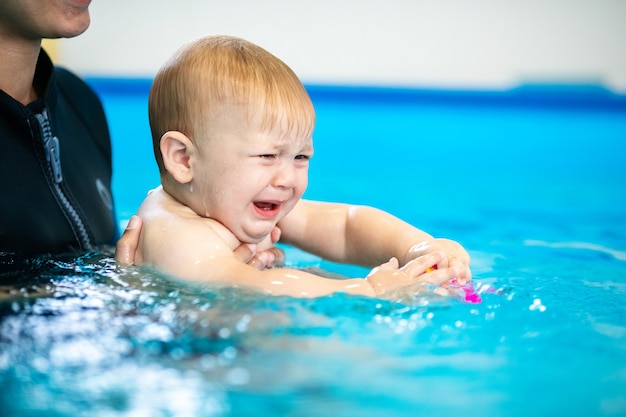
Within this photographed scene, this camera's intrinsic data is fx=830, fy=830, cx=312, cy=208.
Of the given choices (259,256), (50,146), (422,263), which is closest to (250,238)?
(259,256)

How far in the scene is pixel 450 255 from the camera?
1259 millimetres

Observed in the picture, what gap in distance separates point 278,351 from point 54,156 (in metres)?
0.61

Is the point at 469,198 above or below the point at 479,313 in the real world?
below

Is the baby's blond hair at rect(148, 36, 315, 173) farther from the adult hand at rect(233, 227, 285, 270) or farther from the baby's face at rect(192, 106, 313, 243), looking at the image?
the adult hand at rect(233, 227, 285, 270)

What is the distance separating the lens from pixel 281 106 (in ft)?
3.84

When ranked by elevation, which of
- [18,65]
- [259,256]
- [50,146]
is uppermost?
[18,65]

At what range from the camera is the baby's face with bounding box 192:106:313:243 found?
1171 mm

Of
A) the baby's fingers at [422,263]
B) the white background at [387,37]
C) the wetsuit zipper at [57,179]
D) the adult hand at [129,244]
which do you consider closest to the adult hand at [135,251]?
the adult hand at [129,244]

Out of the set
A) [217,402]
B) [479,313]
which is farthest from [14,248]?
[479,313]

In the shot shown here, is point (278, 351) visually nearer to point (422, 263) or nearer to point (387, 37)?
point (422, 263)

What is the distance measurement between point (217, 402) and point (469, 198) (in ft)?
6.46

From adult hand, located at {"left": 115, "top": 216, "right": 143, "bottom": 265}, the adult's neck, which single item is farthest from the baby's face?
the adult's neck

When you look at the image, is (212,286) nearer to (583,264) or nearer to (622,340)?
(622,340)

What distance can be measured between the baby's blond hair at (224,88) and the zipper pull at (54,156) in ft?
0.74
